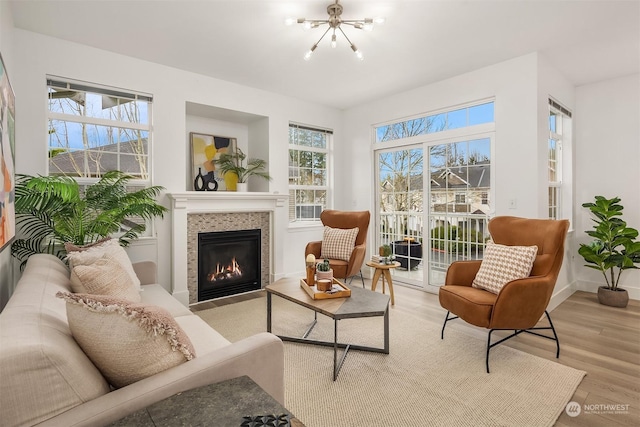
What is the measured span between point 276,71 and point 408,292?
316 centimetres

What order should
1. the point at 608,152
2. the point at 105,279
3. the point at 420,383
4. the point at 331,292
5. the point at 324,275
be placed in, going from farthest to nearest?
the point at 608,152
the point at 324,275
the point at 331,292
the point at 420,383
the point at 105,279

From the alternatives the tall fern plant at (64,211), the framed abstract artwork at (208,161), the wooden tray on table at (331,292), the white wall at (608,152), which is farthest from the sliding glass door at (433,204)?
the tall fern plant at (64,211)

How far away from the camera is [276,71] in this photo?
12.6 feet

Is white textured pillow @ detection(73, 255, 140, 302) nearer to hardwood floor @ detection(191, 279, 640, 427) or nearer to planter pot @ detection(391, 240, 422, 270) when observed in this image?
hardwood floor @ detection(191, 279, 640, 427)

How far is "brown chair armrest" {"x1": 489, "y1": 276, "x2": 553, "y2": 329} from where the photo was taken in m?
2.33

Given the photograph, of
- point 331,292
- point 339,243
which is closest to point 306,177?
point 339,243

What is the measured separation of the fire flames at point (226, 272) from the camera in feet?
13.7

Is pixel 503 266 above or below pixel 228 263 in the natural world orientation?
above

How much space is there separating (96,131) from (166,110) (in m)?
0.72

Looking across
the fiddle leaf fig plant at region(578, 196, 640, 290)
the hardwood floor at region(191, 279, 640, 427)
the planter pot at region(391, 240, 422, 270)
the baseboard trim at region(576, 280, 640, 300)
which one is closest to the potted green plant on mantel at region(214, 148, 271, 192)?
the hardwood floor at region(191, 279, 640, 427)

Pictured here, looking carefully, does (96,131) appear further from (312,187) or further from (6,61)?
(312,187)

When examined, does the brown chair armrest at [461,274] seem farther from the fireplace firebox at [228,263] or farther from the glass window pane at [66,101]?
the glass window pane at [66,101]

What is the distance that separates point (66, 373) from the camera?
3.08ft

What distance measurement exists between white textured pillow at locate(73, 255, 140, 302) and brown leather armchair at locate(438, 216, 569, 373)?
7.44ft
